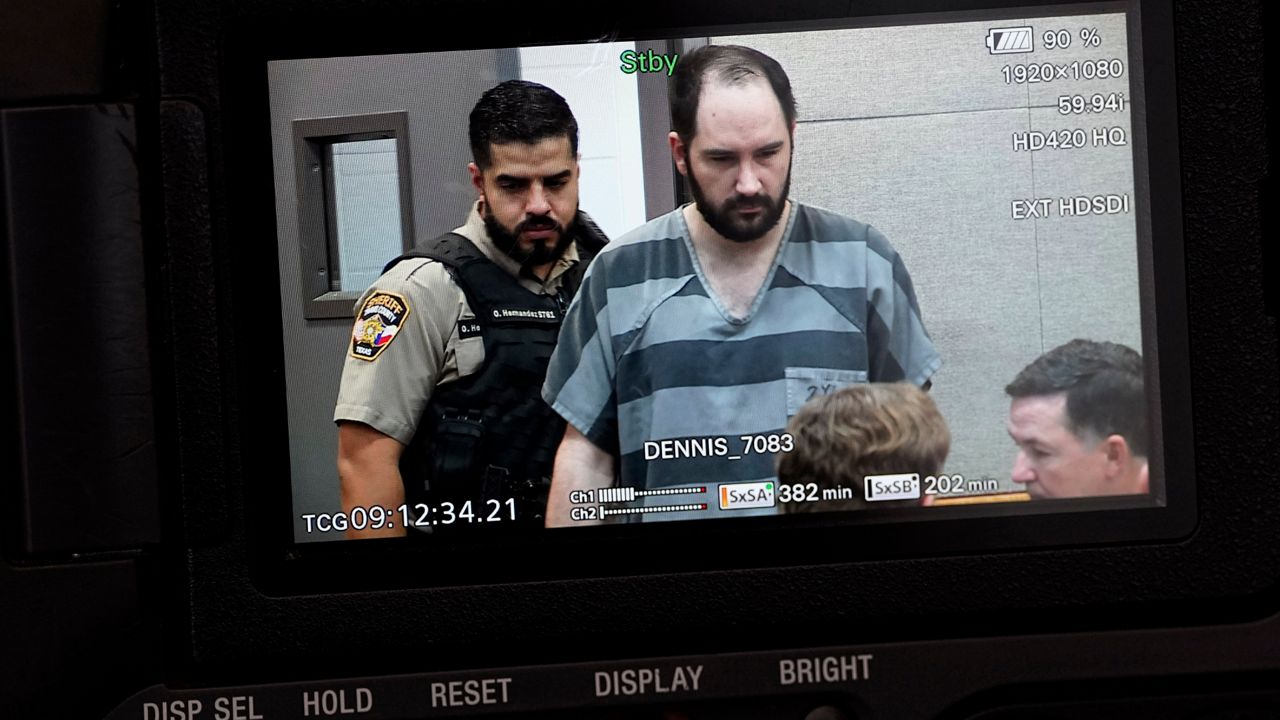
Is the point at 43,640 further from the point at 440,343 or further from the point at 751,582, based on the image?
the point at 751,582

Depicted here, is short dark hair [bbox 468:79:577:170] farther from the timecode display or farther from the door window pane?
the timecode display

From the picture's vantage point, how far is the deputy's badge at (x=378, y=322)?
0.64 metres

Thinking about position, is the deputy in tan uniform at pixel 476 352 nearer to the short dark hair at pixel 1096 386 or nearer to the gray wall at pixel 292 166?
the gray wall at pixel 292 166

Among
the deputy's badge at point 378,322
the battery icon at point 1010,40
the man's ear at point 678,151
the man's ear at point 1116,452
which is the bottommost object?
the man's ear at point 1116,452

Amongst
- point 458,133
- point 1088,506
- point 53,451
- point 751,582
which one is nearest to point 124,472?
point 53,451

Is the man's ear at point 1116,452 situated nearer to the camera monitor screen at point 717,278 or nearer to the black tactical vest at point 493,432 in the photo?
the camera monitor screen at point 717,278

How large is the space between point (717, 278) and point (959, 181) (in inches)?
6.3

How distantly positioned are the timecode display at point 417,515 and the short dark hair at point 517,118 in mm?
210

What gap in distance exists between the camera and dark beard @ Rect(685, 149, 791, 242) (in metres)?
0.65

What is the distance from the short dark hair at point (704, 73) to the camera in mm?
645

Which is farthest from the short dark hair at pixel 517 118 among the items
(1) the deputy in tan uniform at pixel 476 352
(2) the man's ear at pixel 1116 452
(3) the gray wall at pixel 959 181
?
(2) the man's ear at pixel 1116 452

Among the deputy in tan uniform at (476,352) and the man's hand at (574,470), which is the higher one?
the deputy in tan uniform at (476,352)

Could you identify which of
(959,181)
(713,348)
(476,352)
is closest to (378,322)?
(476,352)

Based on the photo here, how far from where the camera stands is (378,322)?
642 mm
